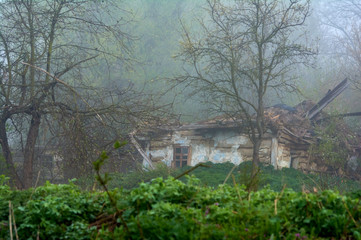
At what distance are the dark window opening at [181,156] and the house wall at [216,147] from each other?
0.74ft

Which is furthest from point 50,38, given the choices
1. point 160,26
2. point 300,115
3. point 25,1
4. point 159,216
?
point 160,26

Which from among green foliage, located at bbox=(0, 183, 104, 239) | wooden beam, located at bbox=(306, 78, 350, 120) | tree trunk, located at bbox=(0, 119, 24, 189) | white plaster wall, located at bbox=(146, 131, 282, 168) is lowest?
green foliage, located at bbox=(0, 183, 104, 239)

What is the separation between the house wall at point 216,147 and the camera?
19839 millimetres

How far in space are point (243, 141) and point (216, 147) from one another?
1.50 metres

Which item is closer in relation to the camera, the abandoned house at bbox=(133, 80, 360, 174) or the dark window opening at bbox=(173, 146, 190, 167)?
the abandoned house at bbox=(133, 80, 360, 174)

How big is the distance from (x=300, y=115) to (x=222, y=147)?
4.65 metres

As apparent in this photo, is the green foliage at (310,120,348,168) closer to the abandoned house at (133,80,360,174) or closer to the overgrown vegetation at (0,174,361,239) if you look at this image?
the abandoned house at (133,80,360,174)

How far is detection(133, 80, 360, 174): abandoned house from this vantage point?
19.8 m

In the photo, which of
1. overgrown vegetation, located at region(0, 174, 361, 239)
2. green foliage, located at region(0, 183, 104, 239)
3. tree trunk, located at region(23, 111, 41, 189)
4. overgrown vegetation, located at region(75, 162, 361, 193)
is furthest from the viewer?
overgrown vegetation, located at region(75, 162, 361, 193)

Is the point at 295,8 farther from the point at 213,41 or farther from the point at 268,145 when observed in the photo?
→ the point at 268,145

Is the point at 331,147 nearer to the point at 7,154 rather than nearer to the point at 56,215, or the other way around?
the point at 7,154

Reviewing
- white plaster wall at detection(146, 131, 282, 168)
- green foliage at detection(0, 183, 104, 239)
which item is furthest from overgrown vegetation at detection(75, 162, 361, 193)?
green foliage at detection(0, 183, 104, 239)

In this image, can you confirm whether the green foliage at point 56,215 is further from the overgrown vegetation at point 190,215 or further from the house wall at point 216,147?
the house wall at point 216,147

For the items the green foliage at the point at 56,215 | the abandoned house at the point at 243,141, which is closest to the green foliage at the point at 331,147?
the abandoned house at the point at 243,141
